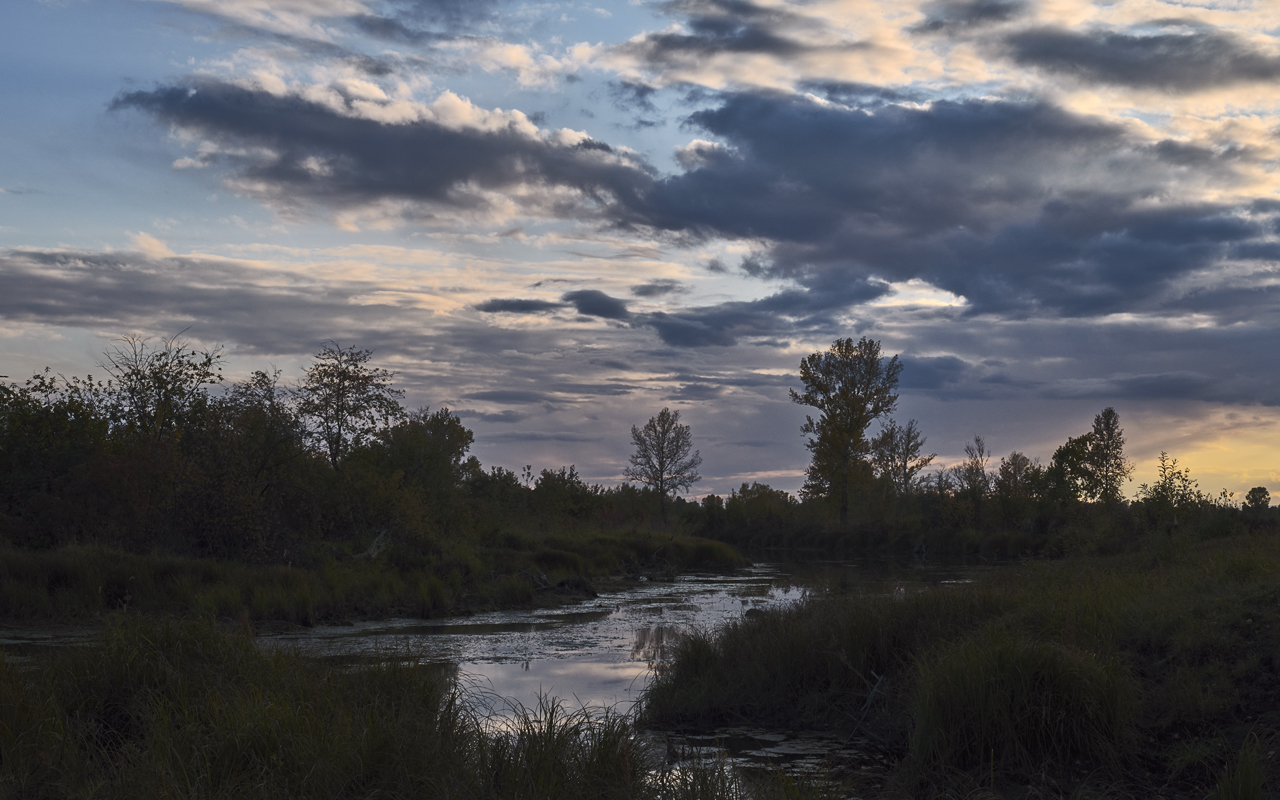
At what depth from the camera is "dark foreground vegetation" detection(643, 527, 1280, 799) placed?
7.46 m

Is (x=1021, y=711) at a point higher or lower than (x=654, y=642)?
higher

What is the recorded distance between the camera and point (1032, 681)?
7883mm

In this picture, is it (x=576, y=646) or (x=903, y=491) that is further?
(x=903, y=491)

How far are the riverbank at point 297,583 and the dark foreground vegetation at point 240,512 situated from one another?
0.15 ft

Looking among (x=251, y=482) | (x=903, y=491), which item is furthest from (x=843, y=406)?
(x=251, y=482)

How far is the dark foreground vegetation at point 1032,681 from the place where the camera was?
746cm

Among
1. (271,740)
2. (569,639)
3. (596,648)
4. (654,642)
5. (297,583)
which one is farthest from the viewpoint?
(297,583)

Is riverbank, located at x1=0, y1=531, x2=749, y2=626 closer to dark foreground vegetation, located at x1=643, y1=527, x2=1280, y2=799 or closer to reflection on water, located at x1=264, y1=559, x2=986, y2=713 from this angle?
reflection on water, located at x1=264, y1=559, x2=986, y2=713

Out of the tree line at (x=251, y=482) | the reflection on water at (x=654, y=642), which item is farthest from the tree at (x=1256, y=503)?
the reflection on water at (x=654, y=642)

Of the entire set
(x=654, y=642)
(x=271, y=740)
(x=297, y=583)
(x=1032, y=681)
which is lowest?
(x=654, y=642)

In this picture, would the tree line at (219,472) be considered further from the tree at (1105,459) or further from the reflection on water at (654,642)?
the tree at (1105,459)

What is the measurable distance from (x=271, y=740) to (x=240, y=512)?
16481 mm

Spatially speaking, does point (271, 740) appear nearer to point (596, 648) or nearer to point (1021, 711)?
point (1021, 711)

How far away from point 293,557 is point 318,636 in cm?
631
